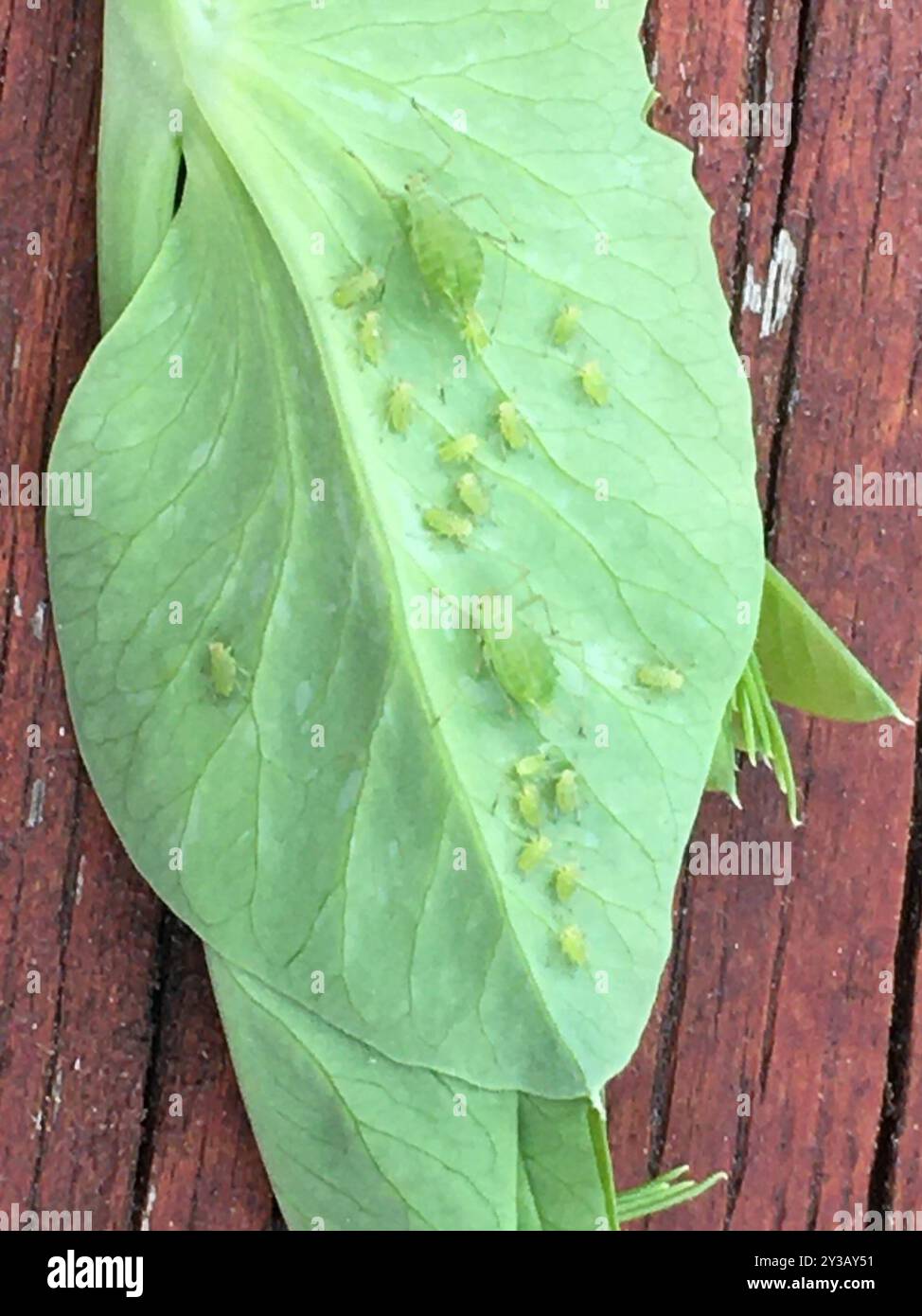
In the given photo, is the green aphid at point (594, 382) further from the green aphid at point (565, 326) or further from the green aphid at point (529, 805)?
the green aphid at point (529, 805)

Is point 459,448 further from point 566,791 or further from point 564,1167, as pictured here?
point 564,1167

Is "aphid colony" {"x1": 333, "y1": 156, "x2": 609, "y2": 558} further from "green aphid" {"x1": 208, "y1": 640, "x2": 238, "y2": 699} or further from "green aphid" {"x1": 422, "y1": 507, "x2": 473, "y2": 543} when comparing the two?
"green aphid" {"x1": 208, "y1": 640, "x2": 238, "y2": 699}

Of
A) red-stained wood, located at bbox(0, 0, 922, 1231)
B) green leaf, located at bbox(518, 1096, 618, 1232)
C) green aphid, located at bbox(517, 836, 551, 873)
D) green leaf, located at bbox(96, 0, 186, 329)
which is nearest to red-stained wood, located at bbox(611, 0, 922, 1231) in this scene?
red-stained wood, located at bbox(0, 0, 922, 1231)

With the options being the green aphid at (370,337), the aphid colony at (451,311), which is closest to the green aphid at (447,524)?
the aphid colony at (451,311)

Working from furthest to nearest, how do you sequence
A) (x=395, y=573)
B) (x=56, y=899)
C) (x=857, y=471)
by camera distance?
(x=857, y=471), (x=56, y=899), (x=395, y=573)
